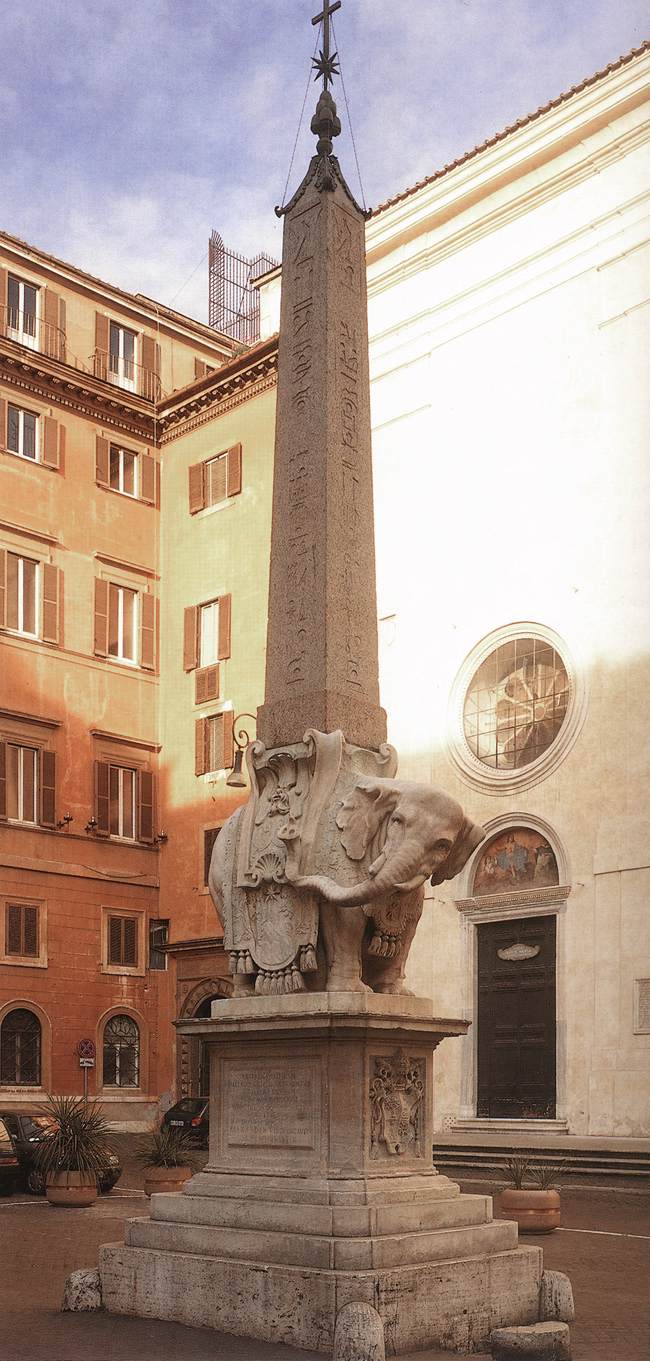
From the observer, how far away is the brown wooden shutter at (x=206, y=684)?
3139 cm

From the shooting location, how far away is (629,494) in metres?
23.0

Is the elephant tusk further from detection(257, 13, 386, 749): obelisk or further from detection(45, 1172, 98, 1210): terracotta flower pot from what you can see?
detection(45, 1172, 98, 1210): terracotta flower pot

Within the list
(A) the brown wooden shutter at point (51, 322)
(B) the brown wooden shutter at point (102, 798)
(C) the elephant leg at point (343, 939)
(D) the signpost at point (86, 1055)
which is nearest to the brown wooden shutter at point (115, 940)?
(B) the brown wooden shutter at point (102, 798)

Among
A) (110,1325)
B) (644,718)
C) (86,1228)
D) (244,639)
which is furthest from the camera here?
(244,639)

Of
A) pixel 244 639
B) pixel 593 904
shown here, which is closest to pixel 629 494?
pixel 593 904

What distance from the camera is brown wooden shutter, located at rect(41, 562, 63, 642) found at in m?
30.7

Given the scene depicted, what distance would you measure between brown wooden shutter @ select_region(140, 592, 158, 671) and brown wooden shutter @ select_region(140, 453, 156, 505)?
7.11ft

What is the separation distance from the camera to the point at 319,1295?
736cm

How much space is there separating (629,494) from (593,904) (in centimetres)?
580

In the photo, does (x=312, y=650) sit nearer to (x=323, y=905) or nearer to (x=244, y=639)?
Result: (x=323, y=905)

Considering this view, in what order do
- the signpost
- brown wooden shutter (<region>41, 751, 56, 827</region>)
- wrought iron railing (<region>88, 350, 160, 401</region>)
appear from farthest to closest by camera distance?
1. wrought iron railing (<region>88, 350, 160, 401</region>)
2. brown wooden shutter (<region>41, 751, 56, 827</region>)
3. the signpost

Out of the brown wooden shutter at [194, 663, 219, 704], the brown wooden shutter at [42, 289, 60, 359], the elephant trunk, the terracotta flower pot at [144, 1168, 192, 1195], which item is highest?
the brown wooden shutter at [42, 289, 60, 359]

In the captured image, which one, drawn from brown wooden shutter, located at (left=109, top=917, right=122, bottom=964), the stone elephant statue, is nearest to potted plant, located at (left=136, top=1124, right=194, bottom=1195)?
the stone elephant statue

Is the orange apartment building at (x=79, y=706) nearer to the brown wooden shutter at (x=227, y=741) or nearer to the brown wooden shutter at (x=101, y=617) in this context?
the brown wooden shutter at (x=101, y=617)
